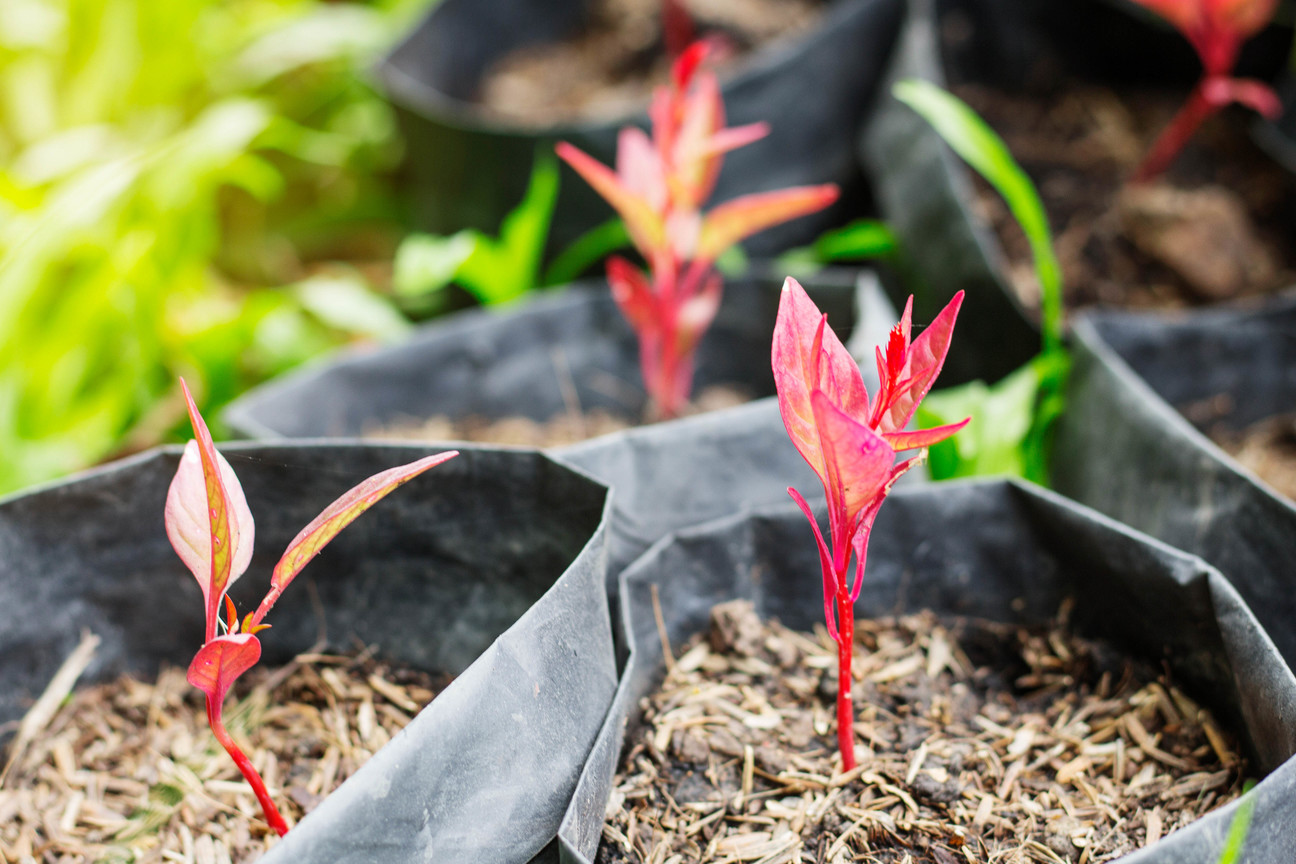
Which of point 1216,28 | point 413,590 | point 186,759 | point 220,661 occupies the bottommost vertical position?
point 186,759

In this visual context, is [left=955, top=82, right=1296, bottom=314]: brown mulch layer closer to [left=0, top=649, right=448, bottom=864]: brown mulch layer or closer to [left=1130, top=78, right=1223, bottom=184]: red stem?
[left=1130, top=78, right=1223, bottom=184]: red stem

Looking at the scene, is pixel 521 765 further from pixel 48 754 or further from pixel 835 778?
pixel 48 754

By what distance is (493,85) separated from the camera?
1.76 meters

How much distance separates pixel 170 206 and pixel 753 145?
925 millimetres

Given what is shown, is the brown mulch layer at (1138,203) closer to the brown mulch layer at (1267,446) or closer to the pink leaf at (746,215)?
the brown mulch layer at (1267,446)

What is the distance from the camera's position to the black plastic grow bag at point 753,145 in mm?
1297

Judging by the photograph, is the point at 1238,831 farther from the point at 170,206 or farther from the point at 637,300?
the point at 170,206

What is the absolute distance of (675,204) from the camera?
36.5 inches

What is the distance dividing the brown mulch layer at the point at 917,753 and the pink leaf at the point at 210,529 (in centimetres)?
30

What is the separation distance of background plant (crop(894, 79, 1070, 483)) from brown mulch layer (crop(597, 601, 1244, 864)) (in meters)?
0.23

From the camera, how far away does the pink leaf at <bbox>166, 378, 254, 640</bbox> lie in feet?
1.72

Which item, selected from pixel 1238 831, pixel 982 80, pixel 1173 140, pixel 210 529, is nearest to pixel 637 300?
pixel 210 529

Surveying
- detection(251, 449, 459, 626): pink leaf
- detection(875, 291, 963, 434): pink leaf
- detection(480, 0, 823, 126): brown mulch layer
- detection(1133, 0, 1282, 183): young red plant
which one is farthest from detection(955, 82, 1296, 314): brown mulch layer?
detection(251, 449, 459, 626): pink leaf

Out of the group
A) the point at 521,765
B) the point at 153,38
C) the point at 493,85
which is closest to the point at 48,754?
the point at 521,765
